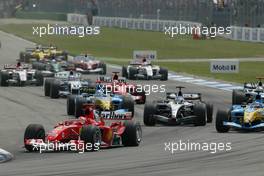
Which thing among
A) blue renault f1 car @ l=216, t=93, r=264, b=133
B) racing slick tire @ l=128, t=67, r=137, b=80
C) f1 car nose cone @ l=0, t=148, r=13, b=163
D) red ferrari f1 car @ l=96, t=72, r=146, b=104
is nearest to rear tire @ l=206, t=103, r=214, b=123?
blue renault f1 car @ l=216, t=93, r=264, b=133

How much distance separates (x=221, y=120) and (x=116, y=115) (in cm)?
385

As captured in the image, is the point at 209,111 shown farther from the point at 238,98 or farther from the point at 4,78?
the point at 4,78

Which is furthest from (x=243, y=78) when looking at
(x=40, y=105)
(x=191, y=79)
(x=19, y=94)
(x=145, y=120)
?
(x=145, y=120)

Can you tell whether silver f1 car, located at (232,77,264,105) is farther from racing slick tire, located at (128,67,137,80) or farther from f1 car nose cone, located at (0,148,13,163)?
racing slick tire, located at (128,67,137,80)

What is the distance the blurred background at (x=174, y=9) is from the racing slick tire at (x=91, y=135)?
228 feet

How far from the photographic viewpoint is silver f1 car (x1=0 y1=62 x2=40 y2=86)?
43031mm

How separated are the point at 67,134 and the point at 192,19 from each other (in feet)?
280

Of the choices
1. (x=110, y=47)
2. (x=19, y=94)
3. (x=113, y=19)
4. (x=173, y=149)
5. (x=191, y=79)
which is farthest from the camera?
(x=113, y=19)

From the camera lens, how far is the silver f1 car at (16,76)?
43.0 m

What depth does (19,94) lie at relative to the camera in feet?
128

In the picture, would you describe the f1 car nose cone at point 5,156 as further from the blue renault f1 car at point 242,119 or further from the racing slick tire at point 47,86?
the racing slick tire at point 47,86

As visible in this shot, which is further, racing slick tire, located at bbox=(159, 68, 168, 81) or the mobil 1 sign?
racing slick tire, located at bbox=(159, 68, 168, 81)

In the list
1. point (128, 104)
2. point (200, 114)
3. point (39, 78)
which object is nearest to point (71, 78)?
point (39, 78)

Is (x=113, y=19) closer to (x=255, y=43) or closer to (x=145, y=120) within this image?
(x=255, y=43)
